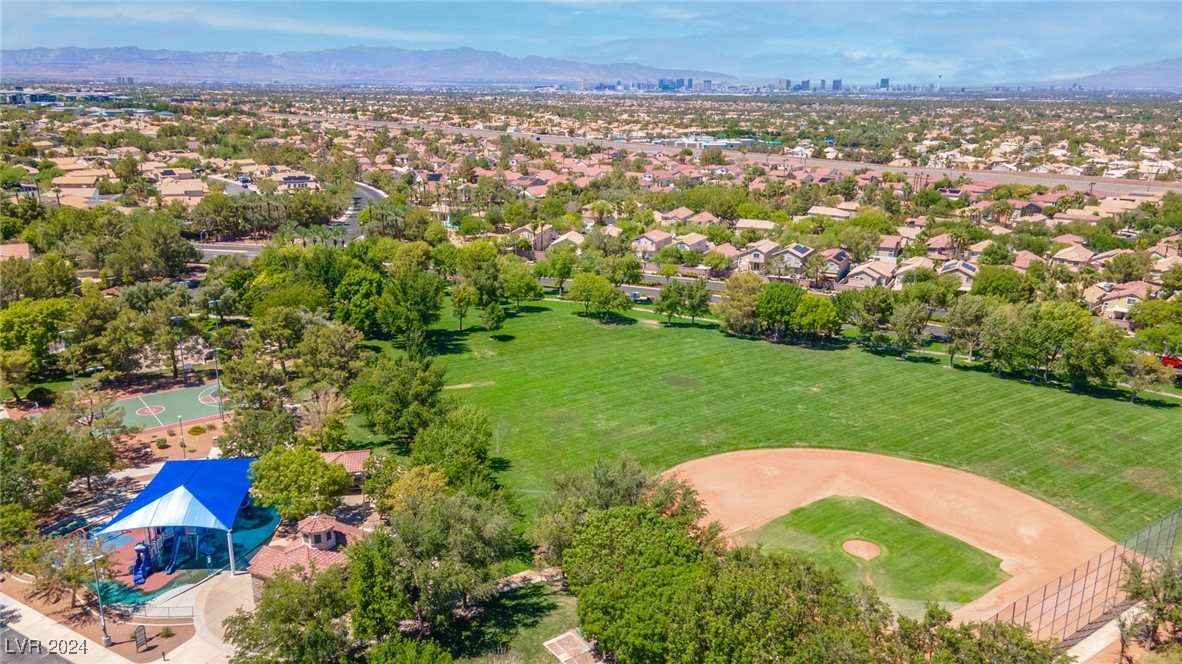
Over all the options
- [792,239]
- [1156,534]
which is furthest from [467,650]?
[792,239]

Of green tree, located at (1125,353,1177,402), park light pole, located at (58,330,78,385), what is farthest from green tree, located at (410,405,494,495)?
green tree, located at (1125,353,1177,402)

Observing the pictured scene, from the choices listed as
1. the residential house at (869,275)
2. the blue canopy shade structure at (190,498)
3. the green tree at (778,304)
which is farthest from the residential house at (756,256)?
the blue canopy shade structure at (190,498)

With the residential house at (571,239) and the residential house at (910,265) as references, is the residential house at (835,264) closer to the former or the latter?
the residential house at (910,265)

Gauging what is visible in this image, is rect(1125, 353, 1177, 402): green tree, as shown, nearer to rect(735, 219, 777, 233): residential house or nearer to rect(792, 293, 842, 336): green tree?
rect(792, 293, 842, 336): green tree

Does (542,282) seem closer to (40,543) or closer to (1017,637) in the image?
(40,543)

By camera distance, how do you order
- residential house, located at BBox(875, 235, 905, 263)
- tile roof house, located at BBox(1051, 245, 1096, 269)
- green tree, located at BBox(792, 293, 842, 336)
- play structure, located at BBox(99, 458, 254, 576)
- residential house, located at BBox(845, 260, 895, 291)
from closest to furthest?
1. play structure, located at BBox(99, 458, 254, 576)
2. green tree, located at BBox(792, 293, 842, 336)
3. residential house, located at BBox(845, 260, 895, 291)
4. tile roof house, located at BBox(1051, 245, 1096, 269)
5. residential house, located at BBox(875, 235, 905, 263)
